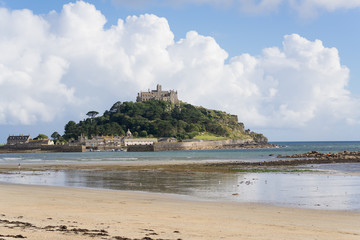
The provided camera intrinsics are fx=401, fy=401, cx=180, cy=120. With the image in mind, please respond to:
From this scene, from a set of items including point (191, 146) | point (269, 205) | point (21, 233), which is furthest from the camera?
point (191, 146)

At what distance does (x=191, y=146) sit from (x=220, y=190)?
16345 cm

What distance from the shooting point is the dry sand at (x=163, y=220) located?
35.7 ft

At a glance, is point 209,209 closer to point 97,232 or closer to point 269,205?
point 269,205

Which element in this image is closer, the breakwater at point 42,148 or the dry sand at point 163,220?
the dry sand at point 163,220

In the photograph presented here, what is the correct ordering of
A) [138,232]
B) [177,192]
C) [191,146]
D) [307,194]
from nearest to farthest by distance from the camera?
[138,232] < [307,194] < [177,192] < [191,146]

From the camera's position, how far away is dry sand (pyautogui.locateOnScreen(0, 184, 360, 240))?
1087 centimetres

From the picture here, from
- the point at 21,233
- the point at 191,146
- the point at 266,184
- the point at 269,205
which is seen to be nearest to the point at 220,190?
the point at 266,184

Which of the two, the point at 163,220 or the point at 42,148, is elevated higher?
the point at 42,148

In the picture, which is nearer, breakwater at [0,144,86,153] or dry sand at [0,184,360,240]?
dry sand at [0,184,360,240]

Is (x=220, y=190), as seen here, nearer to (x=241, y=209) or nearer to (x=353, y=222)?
(x=241, y=209)

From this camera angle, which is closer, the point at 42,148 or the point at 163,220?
the point at 163,220

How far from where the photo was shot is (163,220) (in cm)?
1338

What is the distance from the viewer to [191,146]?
7382 inches

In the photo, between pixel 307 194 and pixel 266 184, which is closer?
pixel 307 194
